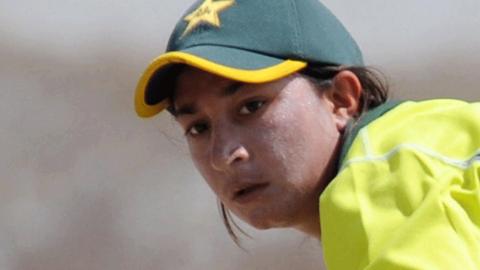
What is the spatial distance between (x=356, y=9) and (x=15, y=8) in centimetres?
49

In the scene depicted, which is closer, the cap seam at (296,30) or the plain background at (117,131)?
the cap seam at (296,30)

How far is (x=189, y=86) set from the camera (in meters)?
0.90

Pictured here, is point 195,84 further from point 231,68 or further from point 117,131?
point 117,131

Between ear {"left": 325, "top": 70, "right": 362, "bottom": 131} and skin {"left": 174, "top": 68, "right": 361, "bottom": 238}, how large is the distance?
0.01 m

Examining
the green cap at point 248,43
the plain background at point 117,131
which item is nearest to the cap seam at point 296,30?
the green cap at point 248,43

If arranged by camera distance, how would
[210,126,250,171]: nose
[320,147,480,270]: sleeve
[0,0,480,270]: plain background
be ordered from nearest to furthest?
[320,147,480,270]: sleeve
[210,126,250,171]: nose
[0,0,480,270]: plain background

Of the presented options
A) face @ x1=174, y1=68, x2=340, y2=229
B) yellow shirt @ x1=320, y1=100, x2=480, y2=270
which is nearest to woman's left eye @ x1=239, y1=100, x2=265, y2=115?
face @ x1=174, y1=68, x2=340, y2=229

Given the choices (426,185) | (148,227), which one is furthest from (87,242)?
(426,185)

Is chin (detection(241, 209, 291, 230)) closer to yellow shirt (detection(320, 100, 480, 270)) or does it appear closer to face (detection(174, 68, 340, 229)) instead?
face (detection(174, 68, 340, 229))

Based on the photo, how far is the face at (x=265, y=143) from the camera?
86 cm

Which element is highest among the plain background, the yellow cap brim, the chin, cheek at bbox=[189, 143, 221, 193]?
the yellow cap brim

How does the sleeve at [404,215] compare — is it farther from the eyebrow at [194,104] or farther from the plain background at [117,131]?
the plain background at [117,131]

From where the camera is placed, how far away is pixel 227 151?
0.86 meters

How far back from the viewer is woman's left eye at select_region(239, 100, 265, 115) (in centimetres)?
87
